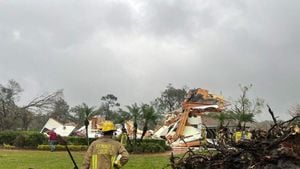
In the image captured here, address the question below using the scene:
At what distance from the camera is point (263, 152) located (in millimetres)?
5816

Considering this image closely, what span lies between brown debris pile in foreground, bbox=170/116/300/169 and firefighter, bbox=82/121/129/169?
51.1 inches

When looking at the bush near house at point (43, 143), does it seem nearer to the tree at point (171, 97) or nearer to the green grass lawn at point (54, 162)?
the green grass lawn at point (54, 162)

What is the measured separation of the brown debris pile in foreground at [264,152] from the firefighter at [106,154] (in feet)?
4.26

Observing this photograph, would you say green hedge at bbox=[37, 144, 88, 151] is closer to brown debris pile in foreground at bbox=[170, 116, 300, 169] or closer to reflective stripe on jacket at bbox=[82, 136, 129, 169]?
reflective stripe on jacket at bbox=[82, 136, 129, 169]

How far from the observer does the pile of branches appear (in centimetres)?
550

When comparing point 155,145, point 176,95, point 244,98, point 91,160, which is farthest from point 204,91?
point 91,160

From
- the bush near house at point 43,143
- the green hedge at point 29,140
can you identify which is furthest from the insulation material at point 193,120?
the green hedge at point 29,140

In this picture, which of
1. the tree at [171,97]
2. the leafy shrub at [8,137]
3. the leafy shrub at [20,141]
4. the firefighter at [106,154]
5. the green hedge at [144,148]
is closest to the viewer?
the firefighter at [106,154]

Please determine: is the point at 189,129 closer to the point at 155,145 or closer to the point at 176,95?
the point at 155,145

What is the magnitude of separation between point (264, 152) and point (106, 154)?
8.63 feet

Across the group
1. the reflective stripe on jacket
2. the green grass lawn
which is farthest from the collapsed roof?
the reflective stripe on jacket

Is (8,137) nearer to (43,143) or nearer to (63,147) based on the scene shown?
(43,143)

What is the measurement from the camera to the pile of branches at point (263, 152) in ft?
18.0

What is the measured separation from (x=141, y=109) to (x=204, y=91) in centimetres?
1652
